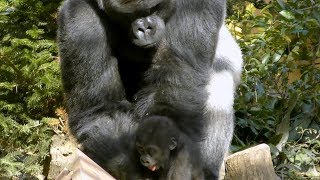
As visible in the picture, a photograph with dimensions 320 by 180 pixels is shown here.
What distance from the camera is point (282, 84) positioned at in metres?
6.19

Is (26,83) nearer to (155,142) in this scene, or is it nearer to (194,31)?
(194,31)

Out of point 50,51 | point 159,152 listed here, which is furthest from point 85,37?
point 50,51

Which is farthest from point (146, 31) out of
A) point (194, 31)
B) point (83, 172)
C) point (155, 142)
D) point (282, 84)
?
point (282, 84)

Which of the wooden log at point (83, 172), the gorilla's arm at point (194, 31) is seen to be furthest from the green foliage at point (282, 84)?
the wooden log at point (83, 172)

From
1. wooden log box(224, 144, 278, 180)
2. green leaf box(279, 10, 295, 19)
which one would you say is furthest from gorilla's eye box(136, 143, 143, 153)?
green leaf box(279, 10, 295, 19)

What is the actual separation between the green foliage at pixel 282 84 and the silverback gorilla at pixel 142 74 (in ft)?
5.40

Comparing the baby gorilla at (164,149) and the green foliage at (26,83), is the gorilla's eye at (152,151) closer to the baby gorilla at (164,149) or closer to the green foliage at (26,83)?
the baby gorilla at (164,149)

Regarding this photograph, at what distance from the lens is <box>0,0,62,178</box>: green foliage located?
508 cm

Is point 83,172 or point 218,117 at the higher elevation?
point 83,172

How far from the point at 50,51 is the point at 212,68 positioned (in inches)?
57.1

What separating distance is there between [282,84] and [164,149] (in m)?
2.68

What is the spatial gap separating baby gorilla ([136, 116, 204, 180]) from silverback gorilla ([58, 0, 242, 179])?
0.45 feet

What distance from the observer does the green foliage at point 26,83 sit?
16.7ft

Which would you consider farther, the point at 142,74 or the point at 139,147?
the point at 142,74
